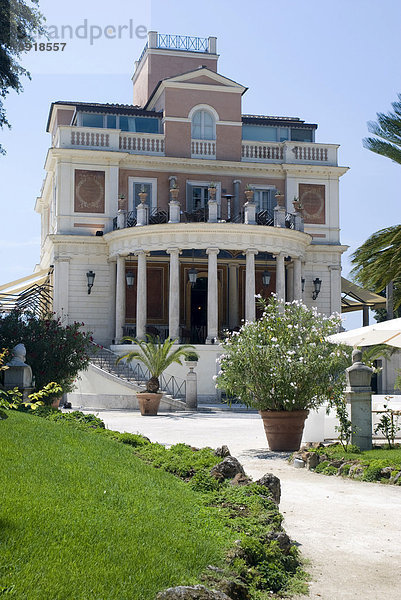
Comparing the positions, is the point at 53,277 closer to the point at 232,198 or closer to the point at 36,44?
the point at 232,198

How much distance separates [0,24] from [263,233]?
16621mm

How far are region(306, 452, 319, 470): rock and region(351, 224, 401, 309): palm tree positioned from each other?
28.7 feet

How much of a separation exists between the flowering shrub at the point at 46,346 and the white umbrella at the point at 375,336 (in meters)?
6.84

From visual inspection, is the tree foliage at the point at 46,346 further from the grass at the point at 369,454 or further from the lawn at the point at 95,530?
the lawn at the point at 95,530

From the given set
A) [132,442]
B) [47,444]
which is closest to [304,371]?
[132,442]

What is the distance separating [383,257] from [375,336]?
5444mm

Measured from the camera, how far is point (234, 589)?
16.2 ft

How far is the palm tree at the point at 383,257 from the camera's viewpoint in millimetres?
19391

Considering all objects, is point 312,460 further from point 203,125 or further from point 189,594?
point 203,125

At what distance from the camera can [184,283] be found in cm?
3538

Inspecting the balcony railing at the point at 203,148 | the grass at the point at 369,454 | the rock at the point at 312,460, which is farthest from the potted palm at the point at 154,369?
the rock at the point at 312,460

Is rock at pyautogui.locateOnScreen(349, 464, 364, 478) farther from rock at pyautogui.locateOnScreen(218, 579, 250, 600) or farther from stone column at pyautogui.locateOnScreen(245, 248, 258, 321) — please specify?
stone column at pyautogui.locateOnScreen(245, 248, 258, 321)

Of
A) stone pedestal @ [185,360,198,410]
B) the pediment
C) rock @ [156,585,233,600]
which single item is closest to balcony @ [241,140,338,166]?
the pediment

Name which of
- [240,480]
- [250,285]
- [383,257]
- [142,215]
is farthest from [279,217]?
[240,480]
